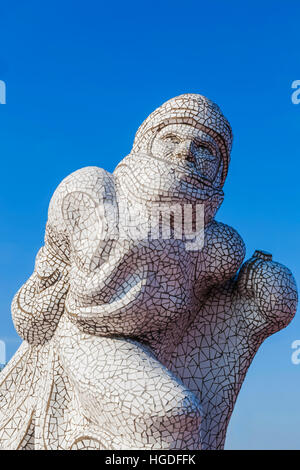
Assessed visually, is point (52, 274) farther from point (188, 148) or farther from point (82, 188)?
point (188, 148)

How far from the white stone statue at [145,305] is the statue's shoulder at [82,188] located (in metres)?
0.01

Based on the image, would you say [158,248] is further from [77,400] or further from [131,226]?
[77,400]

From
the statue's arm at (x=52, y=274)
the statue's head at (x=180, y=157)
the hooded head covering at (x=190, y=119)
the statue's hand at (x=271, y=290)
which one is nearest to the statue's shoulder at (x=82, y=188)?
the statue's arm at (x=52, y=274)

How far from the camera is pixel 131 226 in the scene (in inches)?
230

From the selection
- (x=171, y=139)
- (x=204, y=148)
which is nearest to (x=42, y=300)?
(x=171, y=139)

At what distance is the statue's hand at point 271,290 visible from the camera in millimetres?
6422

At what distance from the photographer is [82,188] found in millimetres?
6098

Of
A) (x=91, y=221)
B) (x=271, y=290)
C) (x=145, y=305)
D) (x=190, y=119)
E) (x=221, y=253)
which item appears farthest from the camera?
(x=190, y=119)

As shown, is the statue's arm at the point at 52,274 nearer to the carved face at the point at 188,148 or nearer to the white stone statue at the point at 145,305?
the white stone statue at the point at 145,305

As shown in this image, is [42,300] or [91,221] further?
[42,300]

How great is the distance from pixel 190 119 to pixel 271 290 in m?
1.95

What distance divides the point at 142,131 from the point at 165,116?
0.35m

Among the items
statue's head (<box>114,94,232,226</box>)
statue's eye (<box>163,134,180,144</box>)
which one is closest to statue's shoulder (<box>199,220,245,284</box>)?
statue's head (<box>114,94,232,226</box>)
